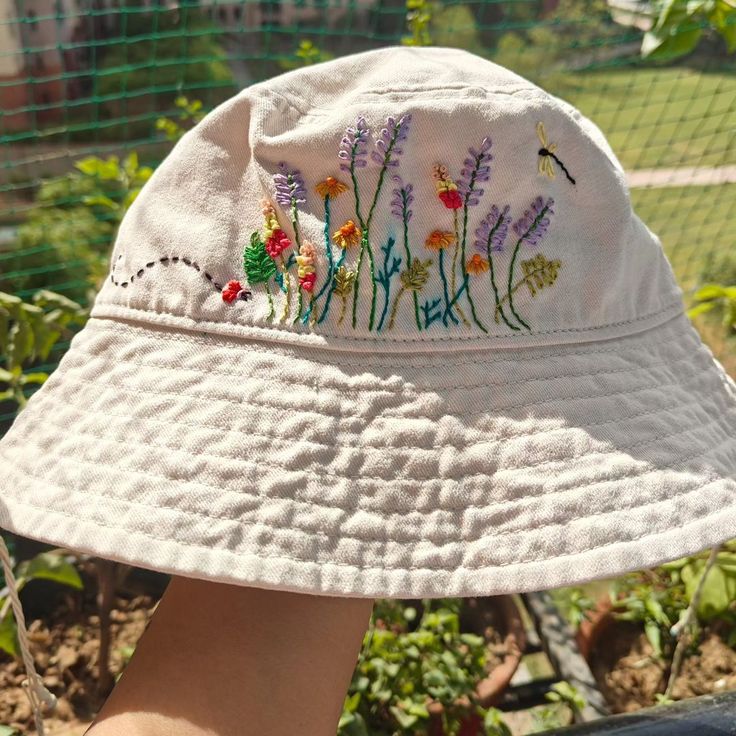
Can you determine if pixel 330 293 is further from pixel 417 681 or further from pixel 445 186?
pixel 417 681

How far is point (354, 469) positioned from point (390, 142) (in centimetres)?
29

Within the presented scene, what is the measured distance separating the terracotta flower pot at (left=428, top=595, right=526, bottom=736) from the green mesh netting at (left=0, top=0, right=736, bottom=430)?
1.33 metres

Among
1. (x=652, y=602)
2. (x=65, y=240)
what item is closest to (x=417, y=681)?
(x=652, y=602)

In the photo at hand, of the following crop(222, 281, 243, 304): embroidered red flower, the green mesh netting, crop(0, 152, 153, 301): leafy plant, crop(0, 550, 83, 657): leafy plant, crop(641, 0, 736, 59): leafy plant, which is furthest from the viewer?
the green mesh netting

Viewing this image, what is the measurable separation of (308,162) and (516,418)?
29cm

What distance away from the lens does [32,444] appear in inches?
25.6

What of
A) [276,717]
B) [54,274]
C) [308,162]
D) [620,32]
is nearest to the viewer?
[276,717]

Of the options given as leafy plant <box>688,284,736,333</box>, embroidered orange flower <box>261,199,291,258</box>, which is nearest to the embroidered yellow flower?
embroidered orange flower <box>261,199,291,258</box>

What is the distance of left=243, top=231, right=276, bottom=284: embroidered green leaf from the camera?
0.65 m

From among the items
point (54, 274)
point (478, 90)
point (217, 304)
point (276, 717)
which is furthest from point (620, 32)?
point (276, 717)

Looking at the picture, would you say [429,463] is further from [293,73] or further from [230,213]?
[293,73]

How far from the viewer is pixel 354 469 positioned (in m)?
0.59

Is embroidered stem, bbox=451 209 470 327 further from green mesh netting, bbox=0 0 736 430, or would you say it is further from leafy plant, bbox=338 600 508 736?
green mesh netting, bbox=0 0 736 430

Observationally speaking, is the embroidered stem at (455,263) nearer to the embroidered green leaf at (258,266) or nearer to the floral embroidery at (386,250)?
the floral embroidery at (386,250)
